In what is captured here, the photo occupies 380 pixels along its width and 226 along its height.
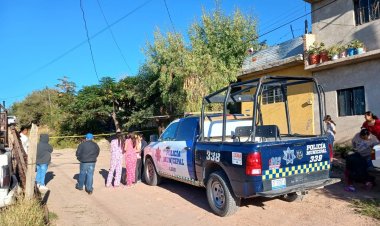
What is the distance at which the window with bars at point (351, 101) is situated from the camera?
12.7 metres

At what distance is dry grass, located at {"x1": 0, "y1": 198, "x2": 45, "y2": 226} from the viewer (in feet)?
17.6

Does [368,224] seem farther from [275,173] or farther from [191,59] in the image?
[191,59]

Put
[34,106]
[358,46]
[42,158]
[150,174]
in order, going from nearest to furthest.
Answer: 1. [42,158]
2. [150,174]
3. [358,46]
4. [34,106]

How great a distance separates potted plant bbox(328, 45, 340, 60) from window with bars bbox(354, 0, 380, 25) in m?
1.11

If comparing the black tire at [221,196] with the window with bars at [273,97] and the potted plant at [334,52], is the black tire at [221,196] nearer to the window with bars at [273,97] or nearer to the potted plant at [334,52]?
the potted plant at [334,52]

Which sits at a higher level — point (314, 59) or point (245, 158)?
point (314, 59)

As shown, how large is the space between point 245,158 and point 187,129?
2.59 m


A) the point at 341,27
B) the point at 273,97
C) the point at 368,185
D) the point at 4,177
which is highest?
the point at 341,27

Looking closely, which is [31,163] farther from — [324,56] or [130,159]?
[324,56]

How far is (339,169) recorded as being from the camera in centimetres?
1010

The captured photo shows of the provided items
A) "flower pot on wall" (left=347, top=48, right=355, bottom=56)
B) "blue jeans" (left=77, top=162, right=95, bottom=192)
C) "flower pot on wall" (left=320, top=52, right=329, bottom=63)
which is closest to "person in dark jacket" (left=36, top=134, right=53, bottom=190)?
"blue jeans" (left=77, top=162, right=95, bottom=192)

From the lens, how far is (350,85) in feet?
42.2

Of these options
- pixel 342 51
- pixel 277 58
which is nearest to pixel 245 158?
pixel 342 51

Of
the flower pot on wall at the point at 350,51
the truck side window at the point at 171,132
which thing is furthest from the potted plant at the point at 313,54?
the truck side window at the point at 171,132
